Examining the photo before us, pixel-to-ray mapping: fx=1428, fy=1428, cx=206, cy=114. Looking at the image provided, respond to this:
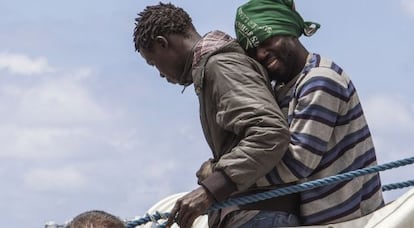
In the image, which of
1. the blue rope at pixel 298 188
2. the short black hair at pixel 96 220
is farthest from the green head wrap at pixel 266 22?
the short black hair at pixel 96 220

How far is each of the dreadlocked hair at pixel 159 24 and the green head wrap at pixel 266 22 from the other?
0.25 meters

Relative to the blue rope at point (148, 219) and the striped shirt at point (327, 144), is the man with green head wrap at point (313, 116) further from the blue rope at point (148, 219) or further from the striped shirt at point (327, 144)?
the blue rope at point (148, 219)

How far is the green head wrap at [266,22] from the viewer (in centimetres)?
648

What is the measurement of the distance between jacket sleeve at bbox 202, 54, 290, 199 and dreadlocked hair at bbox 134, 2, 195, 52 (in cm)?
33

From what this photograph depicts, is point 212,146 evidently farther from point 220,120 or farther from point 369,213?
point 369,213

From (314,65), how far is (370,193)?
63 centimetres

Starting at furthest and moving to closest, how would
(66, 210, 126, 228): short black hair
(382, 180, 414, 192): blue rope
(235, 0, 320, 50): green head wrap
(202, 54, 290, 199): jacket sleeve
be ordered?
1. (382, 180, 414, 192): blue rope
2. (235, 0, 320, 50): green head wrap
3. (202, 54, 290, 199): jacket sleeve
4. (66, 210, 126, 228): short black hair

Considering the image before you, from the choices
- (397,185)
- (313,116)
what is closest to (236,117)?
(313,116)

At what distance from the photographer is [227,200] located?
20.6 ft

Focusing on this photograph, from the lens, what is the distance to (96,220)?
580 centimetres

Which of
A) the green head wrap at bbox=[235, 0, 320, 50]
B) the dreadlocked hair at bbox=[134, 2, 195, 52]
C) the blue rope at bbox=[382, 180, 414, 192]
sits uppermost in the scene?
the dreadlocked hair at bbox=[134, 2, 195, 52]

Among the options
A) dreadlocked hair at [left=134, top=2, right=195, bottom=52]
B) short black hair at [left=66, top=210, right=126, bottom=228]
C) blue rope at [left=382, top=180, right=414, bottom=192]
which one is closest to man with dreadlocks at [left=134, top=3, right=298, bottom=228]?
dreadlocked hair at [left=134, top=2, right=195, bottom=52]

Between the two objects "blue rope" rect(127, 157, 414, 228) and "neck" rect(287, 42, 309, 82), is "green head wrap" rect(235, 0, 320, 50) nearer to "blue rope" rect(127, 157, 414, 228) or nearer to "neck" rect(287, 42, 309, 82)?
"neck" rect(287, 42, 309, 82)

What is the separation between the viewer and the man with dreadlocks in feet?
20.1
